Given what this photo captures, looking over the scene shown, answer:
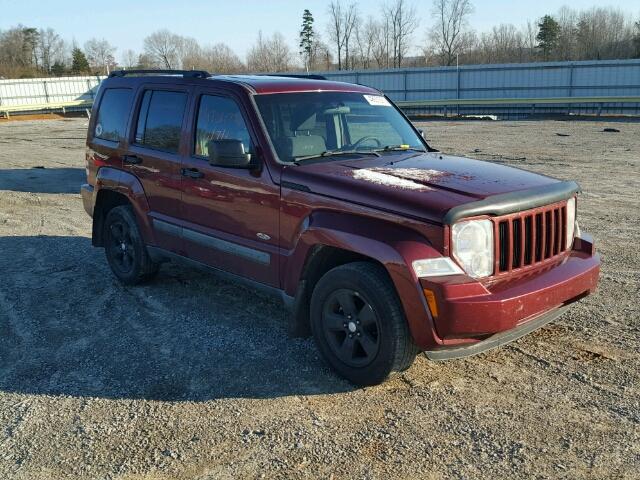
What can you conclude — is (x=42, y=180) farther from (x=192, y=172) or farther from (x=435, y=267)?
(x=435, y=267)

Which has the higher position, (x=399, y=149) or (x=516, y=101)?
(x=516, y=101)

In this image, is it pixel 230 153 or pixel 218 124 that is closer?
pixel 230 153

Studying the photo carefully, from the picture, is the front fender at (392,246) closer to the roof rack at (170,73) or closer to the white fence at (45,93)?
the roof rack at (170,73)

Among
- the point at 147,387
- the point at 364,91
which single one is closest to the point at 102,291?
the point at 147,387

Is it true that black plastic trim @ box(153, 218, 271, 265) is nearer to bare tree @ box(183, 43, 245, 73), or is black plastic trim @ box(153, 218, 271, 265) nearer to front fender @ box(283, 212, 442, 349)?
front fender @ box(283, 212, 442, 349)

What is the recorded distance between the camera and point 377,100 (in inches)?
224

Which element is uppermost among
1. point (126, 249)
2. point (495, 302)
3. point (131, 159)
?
point (131, 159)

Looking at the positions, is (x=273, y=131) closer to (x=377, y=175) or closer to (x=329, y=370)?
(x=377, y=175)

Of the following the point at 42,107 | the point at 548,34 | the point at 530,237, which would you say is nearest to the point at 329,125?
Result: the point at 530,237

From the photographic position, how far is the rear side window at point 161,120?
5438 mm

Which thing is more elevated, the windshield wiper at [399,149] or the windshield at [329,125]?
the windshield at [329,125]

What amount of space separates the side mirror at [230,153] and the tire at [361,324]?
110cm

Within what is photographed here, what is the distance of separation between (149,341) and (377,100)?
9.61 ft

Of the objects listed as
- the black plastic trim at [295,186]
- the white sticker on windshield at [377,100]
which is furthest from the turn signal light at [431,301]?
the white sticker on windshield at [377,100]
